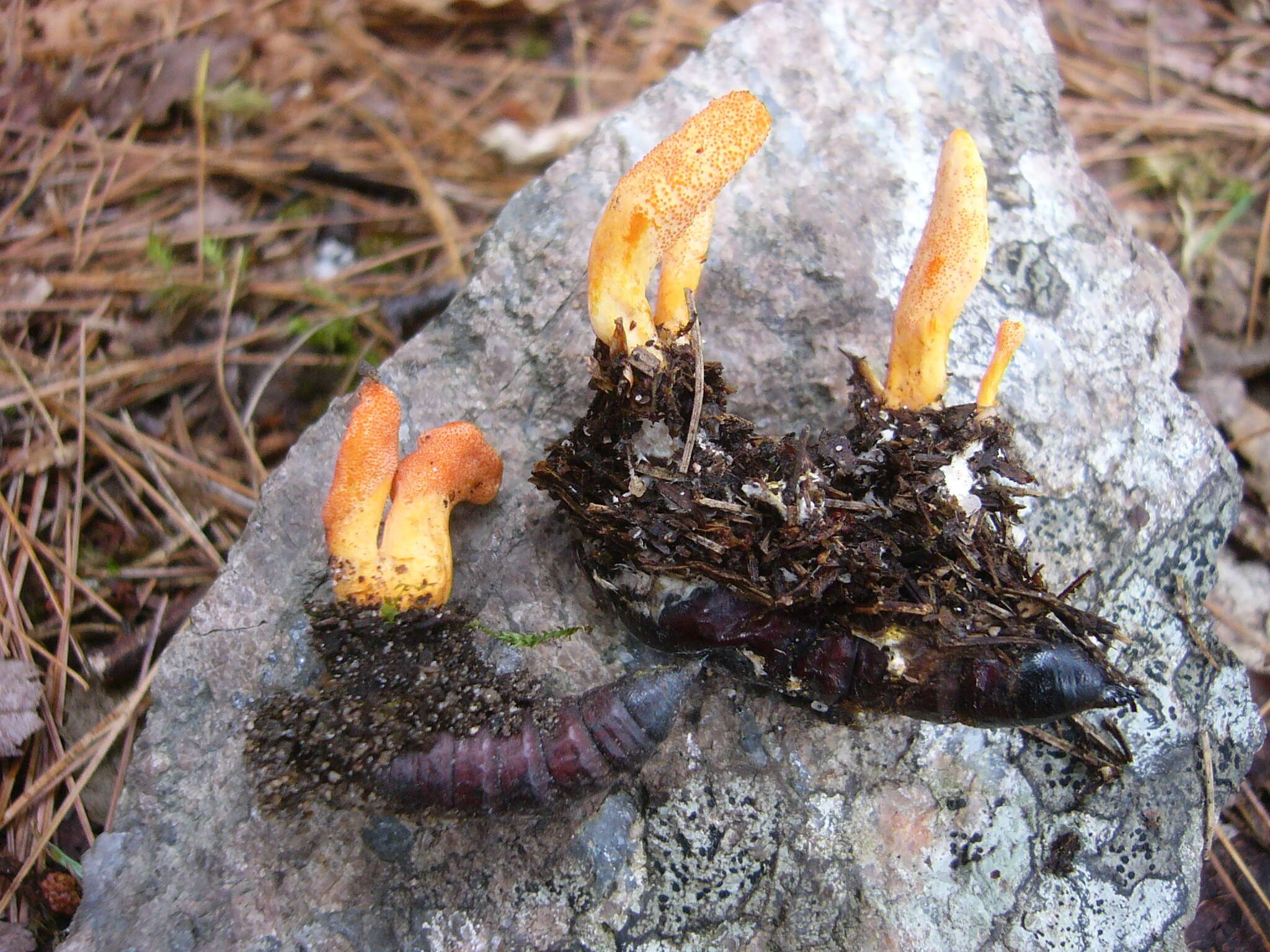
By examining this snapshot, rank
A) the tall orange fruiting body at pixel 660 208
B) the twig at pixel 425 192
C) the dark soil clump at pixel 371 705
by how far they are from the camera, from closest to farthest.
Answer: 1. the tall orange fruiting body at pixel 660 208
2. the dark soil clump at pixel 371 705
3. the twig at pixel 425 192

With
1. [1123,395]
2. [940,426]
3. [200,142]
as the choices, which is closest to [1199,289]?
[1123,395]

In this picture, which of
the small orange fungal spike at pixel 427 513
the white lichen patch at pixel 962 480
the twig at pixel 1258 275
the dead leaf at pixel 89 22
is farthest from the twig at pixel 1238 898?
the dead leaf at pixel 89 22

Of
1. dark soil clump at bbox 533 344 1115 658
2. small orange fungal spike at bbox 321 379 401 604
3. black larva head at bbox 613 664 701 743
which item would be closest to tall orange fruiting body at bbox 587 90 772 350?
dark soil clump at bbox 533 344 1115 658

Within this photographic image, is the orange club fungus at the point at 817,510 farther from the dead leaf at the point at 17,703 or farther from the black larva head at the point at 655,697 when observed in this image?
the dead leaf at the point at 17,703

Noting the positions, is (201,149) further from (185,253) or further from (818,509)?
(818,509)

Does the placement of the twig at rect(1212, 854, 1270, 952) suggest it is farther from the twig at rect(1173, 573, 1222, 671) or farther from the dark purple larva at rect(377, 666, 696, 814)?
the dark purple larva at rect(377, 666, 696, 814)

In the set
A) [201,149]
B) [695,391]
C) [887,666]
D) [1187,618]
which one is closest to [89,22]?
[201,149]
